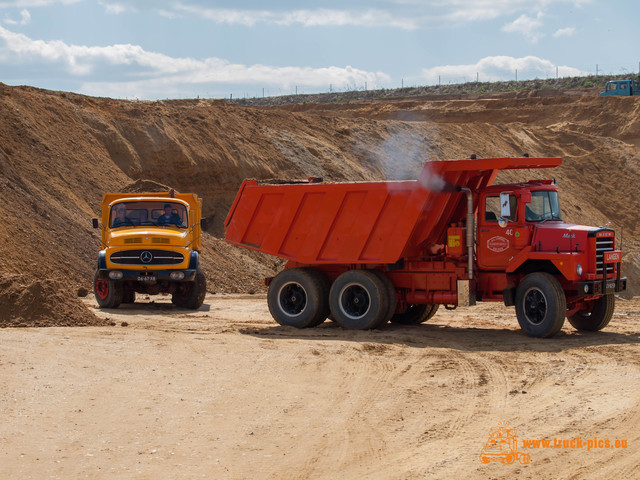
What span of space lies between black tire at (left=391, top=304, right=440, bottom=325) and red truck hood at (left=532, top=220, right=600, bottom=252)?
3.16 m

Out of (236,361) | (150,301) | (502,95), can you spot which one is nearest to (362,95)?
(502,95)

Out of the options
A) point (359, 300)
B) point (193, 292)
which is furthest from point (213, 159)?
point (359, 300)

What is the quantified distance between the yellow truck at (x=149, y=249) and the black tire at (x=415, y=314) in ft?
15.1

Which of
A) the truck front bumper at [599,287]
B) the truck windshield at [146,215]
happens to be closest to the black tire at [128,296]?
the truck windshield at [146,215]

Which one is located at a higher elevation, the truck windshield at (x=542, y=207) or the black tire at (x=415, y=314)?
the truck windshield at (x=542, y=207)

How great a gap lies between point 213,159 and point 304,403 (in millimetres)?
22396

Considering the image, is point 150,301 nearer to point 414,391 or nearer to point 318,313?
point 318,313

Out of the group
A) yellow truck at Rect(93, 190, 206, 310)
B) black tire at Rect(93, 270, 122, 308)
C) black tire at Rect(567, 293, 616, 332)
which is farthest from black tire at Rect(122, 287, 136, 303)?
black tire at Rect(567, 293, 616, 332)

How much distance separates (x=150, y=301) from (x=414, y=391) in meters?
11.5

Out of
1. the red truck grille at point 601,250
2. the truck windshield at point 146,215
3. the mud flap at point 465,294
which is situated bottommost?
the mud flap at point 465,294

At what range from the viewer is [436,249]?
15289 mm

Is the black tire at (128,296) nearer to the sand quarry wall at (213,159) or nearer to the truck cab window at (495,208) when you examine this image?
the sand quarry wall at (213,159)

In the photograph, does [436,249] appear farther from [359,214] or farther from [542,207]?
[542,207]

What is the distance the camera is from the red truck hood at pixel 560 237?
14.0 metres
